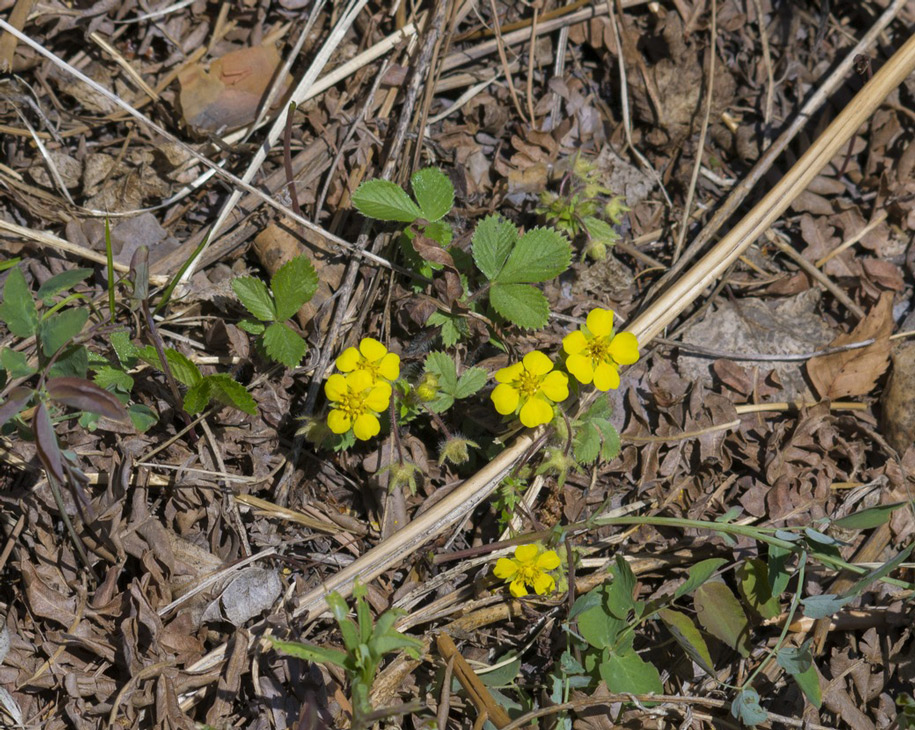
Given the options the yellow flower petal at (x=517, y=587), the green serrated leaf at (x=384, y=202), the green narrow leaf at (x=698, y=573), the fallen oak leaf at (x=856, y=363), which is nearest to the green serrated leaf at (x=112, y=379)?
the green serrated leaf at (x=384, y=202)

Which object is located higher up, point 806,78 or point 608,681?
point 806,78

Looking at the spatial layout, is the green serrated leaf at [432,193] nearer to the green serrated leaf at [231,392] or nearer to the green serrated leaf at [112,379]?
the green serrated leaf at [231,392]

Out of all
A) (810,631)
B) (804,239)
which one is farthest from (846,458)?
(804,239)

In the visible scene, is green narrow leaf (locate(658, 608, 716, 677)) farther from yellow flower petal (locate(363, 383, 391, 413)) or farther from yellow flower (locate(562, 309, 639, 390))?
yellow flower petal (locate(363, 383, 391, 413))

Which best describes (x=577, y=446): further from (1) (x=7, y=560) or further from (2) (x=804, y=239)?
(1) (x=7, y=560)

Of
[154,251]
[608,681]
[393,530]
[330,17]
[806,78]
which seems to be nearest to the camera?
[608,681]

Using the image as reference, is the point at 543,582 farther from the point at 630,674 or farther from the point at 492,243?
the point at 492,243

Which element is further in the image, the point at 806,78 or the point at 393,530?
the point at 806,78
